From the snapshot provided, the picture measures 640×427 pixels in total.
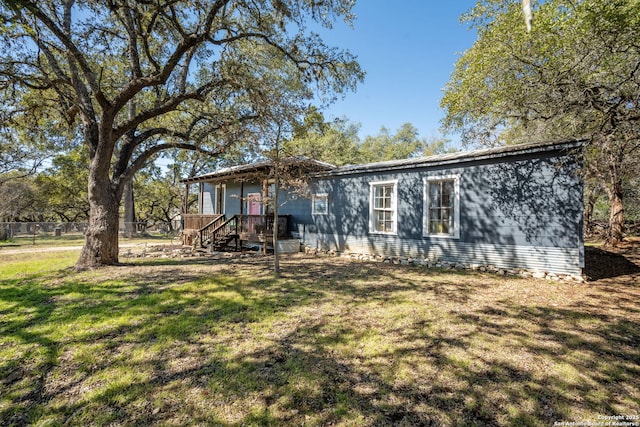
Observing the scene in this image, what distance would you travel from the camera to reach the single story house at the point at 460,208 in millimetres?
6781

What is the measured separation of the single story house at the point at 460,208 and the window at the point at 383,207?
0.03 m

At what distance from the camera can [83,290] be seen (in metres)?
5.83

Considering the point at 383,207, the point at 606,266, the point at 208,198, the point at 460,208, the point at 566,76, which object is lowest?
the point at 606,266

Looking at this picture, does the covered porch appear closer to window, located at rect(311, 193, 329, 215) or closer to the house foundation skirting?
window, located at rect(311, 193, 329, 215)

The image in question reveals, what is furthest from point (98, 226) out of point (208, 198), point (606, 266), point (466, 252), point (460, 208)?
point (606, 266)

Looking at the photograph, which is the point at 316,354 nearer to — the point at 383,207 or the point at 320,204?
the point at 383,207

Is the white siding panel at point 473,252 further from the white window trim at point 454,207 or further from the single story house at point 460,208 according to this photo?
the white window trim at point 454,207

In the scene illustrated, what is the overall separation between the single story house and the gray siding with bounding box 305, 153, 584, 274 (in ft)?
0.07

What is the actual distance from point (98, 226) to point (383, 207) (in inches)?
324

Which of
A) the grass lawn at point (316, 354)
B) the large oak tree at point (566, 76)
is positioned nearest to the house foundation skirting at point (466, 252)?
the grass lawn at point (316, 354)

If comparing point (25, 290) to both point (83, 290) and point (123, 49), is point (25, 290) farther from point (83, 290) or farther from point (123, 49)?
point (123, 49)

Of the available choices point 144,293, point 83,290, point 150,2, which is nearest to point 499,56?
point 150,2

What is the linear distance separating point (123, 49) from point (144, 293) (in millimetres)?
7345

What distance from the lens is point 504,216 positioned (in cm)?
753
